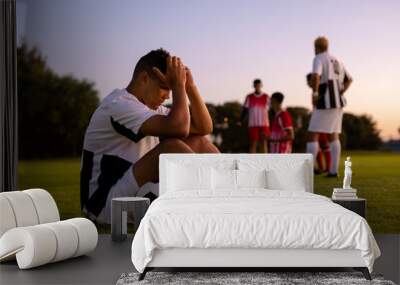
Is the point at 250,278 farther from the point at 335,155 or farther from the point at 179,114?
the point at 335,155

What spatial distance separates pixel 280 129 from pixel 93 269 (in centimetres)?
314

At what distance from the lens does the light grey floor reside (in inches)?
193

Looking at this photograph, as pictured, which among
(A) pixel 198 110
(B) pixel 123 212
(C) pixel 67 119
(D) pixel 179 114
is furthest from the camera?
(C) pixel 67 119

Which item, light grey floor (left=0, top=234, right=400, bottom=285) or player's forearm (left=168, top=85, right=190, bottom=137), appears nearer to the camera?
light grey floor (left=0, top=234, right=400, bottom=285)

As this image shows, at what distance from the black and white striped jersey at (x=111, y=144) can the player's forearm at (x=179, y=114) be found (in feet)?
0.34

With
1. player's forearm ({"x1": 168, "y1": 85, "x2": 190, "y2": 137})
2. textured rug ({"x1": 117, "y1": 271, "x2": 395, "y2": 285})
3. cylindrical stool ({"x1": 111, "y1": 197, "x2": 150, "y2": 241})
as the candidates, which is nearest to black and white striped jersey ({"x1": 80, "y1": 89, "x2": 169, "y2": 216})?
player's forearm ({"x1": 168, "y1": 85, "x2": 190, "y2": 137})

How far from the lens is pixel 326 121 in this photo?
7.64 metres

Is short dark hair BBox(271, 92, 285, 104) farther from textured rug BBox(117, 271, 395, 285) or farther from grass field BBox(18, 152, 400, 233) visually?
textured rug BBox(117, 271, 395, 285)

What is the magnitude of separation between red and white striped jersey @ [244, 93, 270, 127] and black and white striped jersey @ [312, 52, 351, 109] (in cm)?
59

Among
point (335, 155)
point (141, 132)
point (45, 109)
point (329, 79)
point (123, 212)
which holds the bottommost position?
point (123, 212)

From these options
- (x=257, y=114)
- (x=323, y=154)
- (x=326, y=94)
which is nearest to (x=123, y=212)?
(x=257, y=114)

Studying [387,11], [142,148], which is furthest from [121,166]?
[387,11]

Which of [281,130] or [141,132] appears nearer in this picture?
[141,132]

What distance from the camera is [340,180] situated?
758 cm
